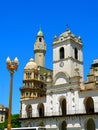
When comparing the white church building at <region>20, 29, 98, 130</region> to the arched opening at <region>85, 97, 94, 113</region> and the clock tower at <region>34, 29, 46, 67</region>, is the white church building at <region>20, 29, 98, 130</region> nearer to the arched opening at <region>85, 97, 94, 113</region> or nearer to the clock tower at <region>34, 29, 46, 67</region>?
the arched opening at <region>85, 97, 94, 113</region>

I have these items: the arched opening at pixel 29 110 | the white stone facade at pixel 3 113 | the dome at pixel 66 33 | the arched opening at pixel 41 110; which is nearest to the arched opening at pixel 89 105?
the arched opening at pixel 41 110

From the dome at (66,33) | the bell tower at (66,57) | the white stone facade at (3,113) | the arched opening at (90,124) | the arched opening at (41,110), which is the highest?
the dome at (66,33)

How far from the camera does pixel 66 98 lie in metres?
50.5

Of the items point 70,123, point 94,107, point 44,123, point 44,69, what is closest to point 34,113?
point 44,123

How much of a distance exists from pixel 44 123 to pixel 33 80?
2576 cm

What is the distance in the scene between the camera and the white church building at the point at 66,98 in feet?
157

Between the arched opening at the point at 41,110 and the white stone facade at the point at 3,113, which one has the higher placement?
the white stone facade at the point at 3,113

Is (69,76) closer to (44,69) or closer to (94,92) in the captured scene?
(94,92)

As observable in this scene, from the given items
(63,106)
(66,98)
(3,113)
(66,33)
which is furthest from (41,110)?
(3,113)

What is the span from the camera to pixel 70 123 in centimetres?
4838

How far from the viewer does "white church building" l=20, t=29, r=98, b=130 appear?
4771 cm

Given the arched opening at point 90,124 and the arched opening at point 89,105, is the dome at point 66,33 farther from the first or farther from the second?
the arched opening at point 90,124

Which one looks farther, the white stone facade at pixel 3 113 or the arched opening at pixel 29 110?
the white stone facade at pixel 3 113

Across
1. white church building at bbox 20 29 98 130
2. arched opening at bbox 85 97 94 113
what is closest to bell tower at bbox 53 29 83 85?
white church building at bbox 20 29 98 130
